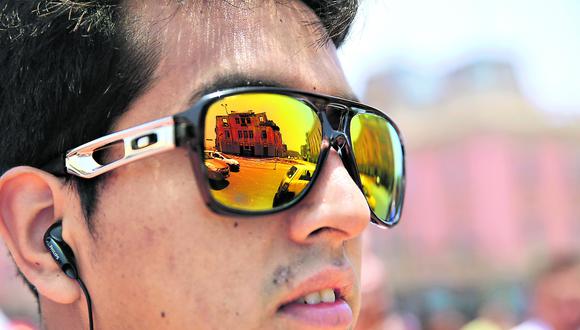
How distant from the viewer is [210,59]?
1.71m

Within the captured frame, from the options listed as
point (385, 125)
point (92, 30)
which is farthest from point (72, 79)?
point (385, 125)

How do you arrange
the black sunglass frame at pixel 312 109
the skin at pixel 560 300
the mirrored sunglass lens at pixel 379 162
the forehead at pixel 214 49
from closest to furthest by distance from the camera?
1. the black sunglass frame at pixel 312 109
2. the forehead at pixel 214 49
3. the mirrored sunglass lens at pixel 379 162
4. the skin at pixel 560 300

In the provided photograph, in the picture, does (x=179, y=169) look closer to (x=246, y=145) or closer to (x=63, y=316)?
(x=246, y=145)

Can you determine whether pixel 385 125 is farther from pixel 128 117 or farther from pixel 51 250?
pixel 51 250

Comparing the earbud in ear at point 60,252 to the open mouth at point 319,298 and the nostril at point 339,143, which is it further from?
the nostril at point 339,143

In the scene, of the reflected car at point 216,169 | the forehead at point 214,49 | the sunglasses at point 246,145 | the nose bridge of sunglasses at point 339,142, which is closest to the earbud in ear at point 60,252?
the sunglasses at point 246,145

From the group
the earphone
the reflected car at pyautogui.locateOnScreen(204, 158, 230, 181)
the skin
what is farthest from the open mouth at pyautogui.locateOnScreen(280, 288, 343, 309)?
the skin

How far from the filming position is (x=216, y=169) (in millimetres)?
1621

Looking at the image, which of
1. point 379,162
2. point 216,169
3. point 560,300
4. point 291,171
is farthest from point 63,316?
point 560,300

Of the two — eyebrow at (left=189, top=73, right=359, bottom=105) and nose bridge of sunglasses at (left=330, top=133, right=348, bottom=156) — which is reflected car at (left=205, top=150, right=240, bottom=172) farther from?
nose bridge of sunglasses at (left=330, top=133, right=348, bottom=156)

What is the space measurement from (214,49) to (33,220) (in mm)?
614

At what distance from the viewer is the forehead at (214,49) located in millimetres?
1704

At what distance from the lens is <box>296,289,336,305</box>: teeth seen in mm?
1673

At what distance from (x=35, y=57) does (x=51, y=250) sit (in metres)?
0.49
